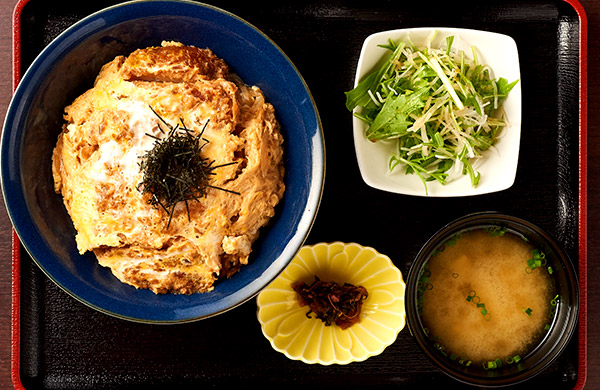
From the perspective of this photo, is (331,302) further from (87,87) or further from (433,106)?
(87,87)

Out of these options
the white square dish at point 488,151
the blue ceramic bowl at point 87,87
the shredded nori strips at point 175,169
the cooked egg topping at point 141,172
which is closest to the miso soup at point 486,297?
the white square dish at point 488,151

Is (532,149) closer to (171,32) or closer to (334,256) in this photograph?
(334,256)

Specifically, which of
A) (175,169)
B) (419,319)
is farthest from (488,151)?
(175,169)

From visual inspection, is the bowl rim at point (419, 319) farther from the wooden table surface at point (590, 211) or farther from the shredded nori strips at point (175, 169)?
the shredded nori strips at point (175, 169)

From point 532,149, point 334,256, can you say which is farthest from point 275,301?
point 532,149

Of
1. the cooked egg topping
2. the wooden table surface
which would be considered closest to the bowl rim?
the wooden table surface

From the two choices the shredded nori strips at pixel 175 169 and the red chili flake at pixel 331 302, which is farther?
the red chili flake at pixel 331 302

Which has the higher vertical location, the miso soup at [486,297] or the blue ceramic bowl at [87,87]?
the blue ceramic bowl at [87,87]
